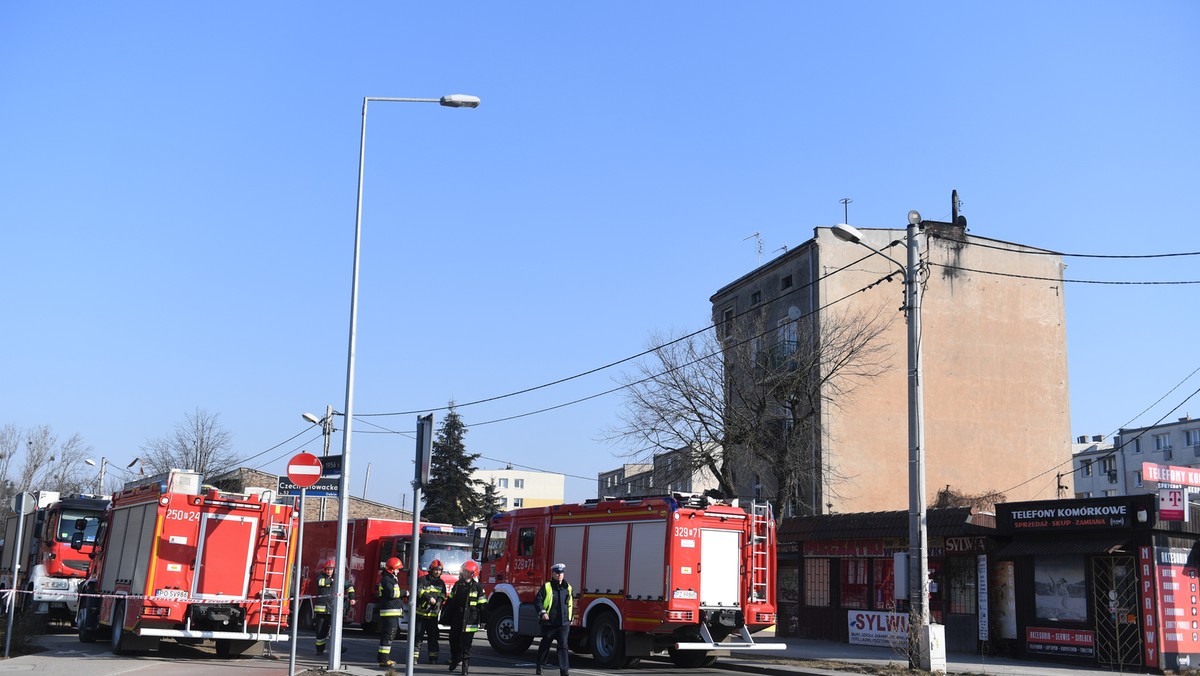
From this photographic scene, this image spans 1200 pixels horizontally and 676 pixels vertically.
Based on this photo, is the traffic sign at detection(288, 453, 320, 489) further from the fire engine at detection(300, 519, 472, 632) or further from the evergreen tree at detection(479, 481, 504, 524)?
the evergreen tree at detection(479, 481, 504, 524)

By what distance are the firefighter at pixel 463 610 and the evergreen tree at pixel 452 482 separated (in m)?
40.4

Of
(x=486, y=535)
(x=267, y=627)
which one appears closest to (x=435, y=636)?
(x=267, y=627)

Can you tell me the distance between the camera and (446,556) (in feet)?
84.6

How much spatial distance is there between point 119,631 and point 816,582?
16.7 meters

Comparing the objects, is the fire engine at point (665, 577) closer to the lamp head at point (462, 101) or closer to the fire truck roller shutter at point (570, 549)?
the fire truck roller shutter at point (570, 549)

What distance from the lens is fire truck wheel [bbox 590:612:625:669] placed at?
59.8ft

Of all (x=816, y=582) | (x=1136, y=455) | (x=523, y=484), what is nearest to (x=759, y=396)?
(x=816, y=582)

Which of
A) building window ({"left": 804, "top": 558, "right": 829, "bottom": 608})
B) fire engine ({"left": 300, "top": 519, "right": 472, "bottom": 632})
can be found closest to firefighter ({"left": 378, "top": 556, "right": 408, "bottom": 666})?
fire engine ({"left": 300, "top": 519, "right": 472, "bottom": 632})

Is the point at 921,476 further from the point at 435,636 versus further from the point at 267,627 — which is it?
the point at 267,627

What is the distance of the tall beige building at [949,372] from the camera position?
117 feet

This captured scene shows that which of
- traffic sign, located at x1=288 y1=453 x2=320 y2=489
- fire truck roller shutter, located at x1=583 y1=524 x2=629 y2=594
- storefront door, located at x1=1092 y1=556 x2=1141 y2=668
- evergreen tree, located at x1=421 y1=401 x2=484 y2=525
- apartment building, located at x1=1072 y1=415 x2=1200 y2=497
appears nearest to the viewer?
traffic sign, located at x1=288 y1=453 x2=320 y2=489

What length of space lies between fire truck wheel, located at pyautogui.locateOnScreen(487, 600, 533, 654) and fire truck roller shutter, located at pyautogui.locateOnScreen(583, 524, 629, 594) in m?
2.20

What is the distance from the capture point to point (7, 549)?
30.4 metres

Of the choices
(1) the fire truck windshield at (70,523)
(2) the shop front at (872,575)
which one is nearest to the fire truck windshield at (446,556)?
(1) the fire truck windshield at (70,523)
